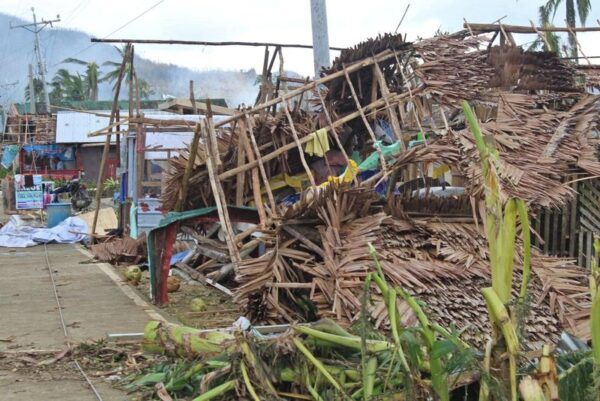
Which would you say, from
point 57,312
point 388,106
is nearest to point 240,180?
point 388,106

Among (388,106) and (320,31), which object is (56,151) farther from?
(388,106)

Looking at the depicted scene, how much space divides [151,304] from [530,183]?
206 inches

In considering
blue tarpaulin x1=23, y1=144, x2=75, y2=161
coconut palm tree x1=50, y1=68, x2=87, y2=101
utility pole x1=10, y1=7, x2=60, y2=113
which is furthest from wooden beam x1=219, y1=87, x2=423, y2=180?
coconut palm tree x1=50, y1=68, x2=87, y2=101

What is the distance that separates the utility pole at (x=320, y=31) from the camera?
42.8ft

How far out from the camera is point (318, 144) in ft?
33.0

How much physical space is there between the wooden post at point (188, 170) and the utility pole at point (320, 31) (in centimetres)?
386

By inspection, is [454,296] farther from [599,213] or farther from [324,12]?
[324,12]

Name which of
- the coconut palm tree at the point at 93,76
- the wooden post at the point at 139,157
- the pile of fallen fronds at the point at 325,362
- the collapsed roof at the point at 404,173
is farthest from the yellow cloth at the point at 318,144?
the coconut palm tree at the point at 93,76

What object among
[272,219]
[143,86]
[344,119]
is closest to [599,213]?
[344,119]

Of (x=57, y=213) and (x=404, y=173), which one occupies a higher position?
(x=404, y=173)

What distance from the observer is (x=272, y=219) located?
26.0ft

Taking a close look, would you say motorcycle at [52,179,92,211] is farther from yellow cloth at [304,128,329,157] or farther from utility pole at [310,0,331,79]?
yellow cloth at [304,128,329,157]

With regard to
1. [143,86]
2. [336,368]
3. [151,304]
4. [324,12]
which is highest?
[143,86]

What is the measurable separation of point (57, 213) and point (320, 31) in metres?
11.2
